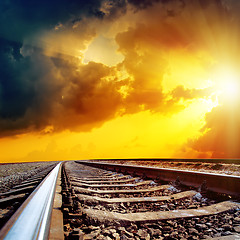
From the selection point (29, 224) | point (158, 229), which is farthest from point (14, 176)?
point (158, 229)

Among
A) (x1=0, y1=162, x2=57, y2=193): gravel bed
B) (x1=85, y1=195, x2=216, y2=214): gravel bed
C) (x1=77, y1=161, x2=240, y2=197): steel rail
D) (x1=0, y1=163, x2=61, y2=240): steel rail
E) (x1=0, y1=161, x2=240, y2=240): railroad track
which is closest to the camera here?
(x1=0, y1=163, x2=61, y2=240): steel rail

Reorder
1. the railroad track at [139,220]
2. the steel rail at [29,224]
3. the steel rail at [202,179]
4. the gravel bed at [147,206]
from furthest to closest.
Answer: the steel rail at [202,179] < the gravel bed at [147,206] < the railroad track at [139,220] < the steel rail at [29,224]

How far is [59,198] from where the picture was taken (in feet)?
8.50

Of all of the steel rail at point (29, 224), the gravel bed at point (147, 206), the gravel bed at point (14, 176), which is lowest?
the gravel bed at point (14, 176)

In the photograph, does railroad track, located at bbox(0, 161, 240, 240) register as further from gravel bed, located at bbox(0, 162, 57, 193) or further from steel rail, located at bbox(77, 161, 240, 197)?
gravel bed, located at bbox(0, 162, 57, 193)

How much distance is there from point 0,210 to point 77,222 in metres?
1.46

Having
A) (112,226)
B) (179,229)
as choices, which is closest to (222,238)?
(179,229)

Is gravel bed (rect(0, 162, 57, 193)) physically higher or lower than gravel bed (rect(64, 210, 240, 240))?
lower

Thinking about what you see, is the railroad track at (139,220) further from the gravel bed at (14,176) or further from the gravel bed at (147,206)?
the gravel bed at (14,176)

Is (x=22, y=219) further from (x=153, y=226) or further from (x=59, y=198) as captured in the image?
(x=153, y=226)

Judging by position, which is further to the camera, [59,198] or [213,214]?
[59,198]

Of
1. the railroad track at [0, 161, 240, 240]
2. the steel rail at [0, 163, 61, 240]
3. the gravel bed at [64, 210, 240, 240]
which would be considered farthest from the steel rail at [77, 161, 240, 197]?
the steel rail at [0, 163, 61, 240]

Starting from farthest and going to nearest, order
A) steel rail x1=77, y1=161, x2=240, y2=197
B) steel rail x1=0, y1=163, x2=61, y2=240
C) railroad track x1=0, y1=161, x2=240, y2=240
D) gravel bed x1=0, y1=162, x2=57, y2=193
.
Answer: gravel bed x1=0, y1=162, x2=57, y2=193
steel rail x1=77, y1=161, x2=240, y2=197
railroad track x1=0, y1=161, x2=240, y2=240
steel rail x1=0, y1=163, x2=61, y2=240

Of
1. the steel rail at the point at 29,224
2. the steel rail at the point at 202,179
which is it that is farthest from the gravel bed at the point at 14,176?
the steel rail at the point at 202,179
